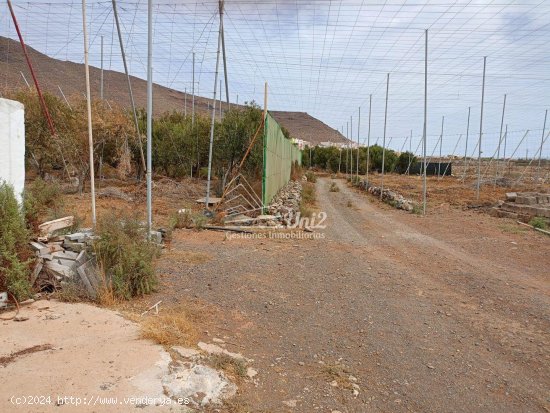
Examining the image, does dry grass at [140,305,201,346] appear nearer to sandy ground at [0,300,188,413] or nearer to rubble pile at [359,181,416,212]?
sandy ground at [0,300,188,413]

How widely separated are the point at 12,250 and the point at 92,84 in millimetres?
51444

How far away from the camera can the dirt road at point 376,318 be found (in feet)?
11.4

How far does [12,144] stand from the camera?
5.29 m

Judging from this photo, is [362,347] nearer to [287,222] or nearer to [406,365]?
[406,365]

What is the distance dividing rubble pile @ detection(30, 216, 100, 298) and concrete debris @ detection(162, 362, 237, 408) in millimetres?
2119

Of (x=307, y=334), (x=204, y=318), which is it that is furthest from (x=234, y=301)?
(x=307, y=334)

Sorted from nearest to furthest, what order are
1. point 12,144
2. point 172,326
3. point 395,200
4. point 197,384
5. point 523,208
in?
point 197,384 < point 172,326 < point 12,144 < point 523,208 < point 395,200

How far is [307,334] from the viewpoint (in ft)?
15.0

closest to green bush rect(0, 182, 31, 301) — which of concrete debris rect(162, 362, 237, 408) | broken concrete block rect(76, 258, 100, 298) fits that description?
broken concrete block rect(76, 258, 100, 298)

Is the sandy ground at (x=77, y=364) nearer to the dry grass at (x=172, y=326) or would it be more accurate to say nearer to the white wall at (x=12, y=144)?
the dry grass at (x=172, y=326)

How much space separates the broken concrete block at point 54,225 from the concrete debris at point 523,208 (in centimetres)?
1248

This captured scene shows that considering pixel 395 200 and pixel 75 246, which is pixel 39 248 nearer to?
pixel 75 246

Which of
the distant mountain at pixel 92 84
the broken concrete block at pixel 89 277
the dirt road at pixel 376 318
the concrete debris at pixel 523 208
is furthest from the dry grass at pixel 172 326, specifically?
the distant mountain at pixel 92 84

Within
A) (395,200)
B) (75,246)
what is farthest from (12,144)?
(395,200)
